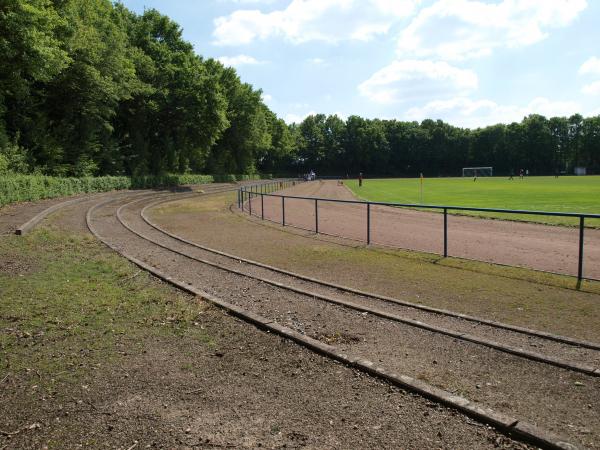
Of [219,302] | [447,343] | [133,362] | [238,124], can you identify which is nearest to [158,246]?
[219,302]

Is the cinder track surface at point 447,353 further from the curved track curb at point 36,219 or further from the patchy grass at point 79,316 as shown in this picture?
the curved track curb at point 36,219

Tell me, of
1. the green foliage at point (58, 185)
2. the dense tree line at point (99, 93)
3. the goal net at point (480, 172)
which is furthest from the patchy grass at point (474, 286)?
the goal net at point (480, 172)

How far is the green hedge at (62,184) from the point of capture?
24531 millimetres

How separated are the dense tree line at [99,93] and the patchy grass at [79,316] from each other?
69.1ft

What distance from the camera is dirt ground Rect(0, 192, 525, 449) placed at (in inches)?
149

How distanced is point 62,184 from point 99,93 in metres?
10.2

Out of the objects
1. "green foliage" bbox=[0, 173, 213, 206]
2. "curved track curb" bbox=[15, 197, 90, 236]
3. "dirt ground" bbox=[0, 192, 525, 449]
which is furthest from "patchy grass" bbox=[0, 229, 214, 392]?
"green foliage" bbox=[0, 173, 213, 206]

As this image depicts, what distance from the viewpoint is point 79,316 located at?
694 centimetres

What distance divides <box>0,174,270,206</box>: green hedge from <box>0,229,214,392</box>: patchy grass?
53.2ft

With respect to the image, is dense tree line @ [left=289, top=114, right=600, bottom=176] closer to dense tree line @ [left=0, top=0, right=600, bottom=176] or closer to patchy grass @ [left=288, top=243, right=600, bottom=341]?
dense tree line @ [left=0, top=0, right=600, bottom=176]

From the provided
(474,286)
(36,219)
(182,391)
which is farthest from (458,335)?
(36,219)

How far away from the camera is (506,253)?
40.0ft

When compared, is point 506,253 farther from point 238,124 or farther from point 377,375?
point 238,124

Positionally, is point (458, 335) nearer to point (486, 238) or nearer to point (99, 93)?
point (486, 238)
